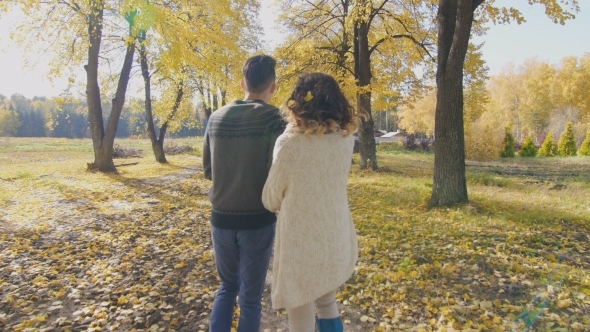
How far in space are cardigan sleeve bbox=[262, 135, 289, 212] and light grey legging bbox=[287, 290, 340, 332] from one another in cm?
58

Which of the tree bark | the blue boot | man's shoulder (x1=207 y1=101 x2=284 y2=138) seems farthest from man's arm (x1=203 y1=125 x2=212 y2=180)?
the tree bark

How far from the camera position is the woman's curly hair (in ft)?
5.64

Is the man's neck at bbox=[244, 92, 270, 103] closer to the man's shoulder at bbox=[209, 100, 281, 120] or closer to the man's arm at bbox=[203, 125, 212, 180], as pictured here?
the man's shoulder at bbox=[209, 100, 281, 120]

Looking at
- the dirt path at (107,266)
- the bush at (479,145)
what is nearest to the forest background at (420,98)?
the bush at (479,145)

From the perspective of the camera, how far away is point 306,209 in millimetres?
1789

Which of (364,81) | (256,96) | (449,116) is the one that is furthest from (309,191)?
(364,81)

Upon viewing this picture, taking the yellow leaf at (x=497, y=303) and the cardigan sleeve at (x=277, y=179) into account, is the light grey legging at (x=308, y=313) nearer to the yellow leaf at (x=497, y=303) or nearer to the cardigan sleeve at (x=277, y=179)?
the cardigan sleeve at (x=277, y=179)

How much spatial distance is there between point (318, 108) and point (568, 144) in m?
38.3

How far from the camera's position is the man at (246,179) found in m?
1.90

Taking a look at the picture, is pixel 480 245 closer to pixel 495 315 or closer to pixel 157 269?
pixel 495 315

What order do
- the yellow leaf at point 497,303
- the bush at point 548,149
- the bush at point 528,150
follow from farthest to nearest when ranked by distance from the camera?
Answer: the bush at point 548,149 → the bush at point 528,150 → the yellow leaf at point 497,303

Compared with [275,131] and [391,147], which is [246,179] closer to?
[275,131]

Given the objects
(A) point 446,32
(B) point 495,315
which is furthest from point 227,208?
(A) point 446,32

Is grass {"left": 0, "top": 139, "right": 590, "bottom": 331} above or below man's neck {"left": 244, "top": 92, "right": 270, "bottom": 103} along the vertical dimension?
below
